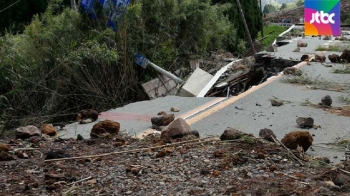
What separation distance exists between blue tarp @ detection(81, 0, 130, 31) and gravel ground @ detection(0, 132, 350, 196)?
5.47m

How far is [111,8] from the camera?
11.1 metres

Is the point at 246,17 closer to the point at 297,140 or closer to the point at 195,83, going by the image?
the point at 195,83

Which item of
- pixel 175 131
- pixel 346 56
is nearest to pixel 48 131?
pixel 175 131

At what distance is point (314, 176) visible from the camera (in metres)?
4.66

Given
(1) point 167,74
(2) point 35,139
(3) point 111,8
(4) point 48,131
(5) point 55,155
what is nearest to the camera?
(5) point 55,155

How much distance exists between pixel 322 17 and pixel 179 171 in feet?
47.6

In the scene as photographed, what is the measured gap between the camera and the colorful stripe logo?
1778cm

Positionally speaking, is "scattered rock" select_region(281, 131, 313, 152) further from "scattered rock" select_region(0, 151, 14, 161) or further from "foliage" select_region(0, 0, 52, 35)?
"foliage" select_region(0, 0, 52, 35)

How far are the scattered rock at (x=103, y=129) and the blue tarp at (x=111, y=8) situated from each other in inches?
186

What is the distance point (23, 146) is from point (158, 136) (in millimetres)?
1501

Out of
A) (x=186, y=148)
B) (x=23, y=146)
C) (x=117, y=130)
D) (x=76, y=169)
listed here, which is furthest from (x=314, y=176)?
(x=23, y=146)

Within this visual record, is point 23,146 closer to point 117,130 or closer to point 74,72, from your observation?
point 117,130

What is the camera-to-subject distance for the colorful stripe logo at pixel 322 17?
58.3 feet

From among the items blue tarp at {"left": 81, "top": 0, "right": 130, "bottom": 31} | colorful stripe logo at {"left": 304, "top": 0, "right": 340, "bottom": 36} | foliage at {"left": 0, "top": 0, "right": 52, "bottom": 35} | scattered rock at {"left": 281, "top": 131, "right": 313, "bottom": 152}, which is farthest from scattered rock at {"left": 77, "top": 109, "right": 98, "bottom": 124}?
colorful stripe logo at {"left": 304, "top": 0, "right": 340, "bottom": 36}
